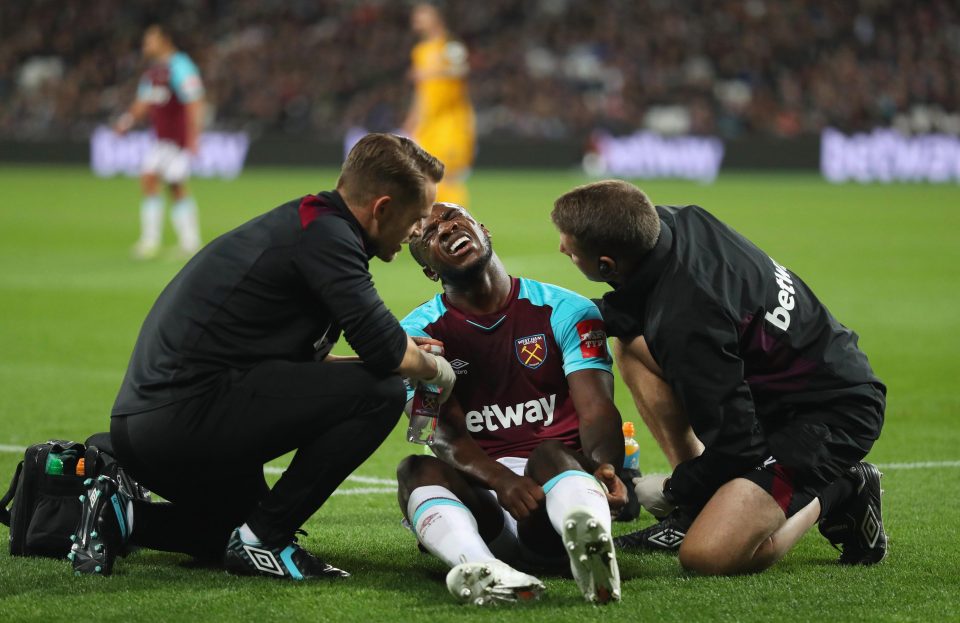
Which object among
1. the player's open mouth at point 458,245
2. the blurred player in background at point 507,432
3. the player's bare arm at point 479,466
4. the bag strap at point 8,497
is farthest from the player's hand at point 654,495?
the bag strap at point 8,497

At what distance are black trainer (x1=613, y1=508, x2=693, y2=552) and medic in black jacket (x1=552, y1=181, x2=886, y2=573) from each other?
82 millimetres

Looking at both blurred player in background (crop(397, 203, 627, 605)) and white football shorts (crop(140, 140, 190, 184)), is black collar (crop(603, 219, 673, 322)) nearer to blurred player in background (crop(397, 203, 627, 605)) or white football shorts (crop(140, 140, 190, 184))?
blurred player in background (crop(397, 203, 627, 605))

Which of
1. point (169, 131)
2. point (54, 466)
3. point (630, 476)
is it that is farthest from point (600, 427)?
point (169, 131)

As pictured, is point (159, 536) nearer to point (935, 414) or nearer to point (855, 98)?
point (935, 414)

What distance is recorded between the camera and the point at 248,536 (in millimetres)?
4199

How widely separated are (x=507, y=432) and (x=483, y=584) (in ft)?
2.98

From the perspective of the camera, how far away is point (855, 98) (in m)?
30.3

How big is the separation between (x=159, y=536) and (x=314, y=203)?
49.5 inches

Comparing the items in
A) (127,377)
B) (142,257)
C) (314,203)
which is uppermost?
(314,203)

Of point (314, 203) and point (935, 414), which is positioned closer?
point (314, 203)

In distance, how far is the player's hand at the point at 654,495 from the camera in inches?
181

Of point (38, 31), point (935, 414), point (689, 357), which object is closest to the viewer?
point (689, 357)

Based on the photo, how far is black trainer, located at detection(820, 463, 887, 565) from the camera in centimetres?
440

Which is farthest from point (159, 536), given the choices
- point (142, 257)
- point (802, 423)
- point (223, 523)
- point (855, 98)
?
point (855, 98)
